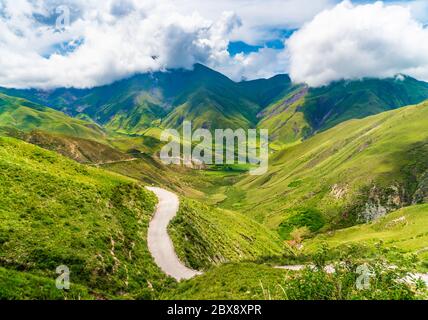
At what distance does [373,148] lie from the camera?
15350 centimetres

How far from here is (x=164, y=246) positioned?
150 ft

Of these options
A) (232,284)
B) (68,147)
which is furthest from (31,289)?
(68,147)

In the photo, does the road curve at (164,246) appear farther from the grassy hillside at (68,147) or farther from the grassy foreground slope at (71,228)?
the grassy hillside at (68,147)

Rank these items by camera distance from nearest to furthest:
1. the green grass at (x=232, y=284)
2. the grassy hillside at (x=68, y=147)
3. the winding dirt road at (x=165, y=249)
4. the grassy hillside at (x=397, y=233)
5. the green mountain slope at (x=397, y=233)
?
the green grass at (x=232, y=284), the winding dirt road at (x=165, y=249), the grassy hillside at (x=397, y=233), the green mountain slope at (x=397, y=233), the grassy hillside at (x=68, y=147)

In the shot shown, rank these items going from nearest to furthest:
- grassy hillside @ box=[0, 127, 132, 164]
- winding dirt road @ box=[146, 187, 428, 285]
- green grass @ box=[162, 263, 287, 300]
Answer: green grass @ box=[162, 263, 287, 300] < winding dirt road @ box=[146, 187, 428, 285] < grassy hillside @ box=[0, 127, 132, 164]

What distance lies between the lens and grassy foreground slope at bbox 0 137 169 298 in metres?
32.4

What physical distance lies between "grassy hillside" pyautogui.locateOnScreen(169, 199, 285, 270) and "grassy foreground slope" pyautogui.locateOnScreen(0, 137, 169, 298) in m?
5.56

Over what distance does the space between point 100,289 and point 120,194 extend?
75.9 ft

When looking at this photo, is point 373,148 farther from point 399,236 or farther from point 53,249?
point 53,249

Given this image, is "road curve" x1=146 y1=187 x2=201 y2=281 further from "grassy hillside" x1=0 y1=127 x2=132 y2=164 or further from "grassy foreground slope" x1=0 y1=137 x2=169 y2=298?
"grassy hillside" x1=0 y1=127 x2=132 y2=164

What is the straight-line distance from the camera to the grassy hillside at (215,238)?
48.4 metres

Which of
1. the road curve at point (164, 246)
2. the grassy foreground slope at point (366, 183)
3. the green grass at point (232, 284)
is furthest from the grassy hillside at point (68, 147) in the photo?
the green grass at point (232, 284)

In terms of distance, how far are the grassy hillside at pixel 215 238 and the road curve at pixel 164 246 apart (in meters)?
1.08

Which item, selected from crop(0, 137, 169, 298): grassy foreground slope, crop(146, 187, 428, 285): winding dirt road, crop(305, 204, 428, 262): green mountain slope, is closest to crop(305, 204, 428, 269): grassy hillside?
crop(305, 204, 428, 262): green mountain slope
